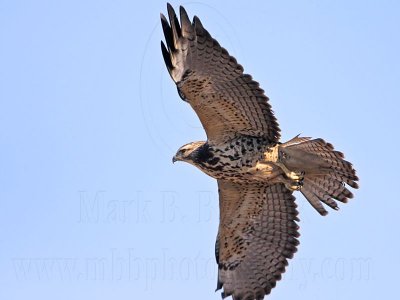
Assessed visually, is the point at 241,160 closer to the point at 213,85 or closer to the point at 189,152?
the point at 189,152

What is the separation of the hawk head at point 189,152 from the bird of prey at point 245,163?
14 mm

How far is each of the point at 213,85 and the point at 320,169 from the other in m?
2.12

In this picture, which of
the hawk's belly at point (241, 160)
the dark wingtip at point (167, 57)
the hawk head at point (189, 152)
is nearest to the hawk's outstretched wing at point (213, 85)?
the dark wingtip at point (167, 57)

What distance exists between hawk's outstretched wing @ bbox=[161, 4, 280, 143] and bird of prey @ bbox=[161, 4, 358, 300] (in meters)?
0.01

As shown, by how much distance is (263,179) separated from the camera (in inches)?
563

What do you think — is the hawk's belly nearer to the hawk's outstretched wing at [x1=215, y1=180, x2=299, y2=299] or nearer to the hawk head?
the hawk head

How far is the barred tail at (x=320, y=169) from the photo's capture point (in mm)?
14109

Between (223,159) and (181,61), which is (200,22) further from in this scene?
(223,159)

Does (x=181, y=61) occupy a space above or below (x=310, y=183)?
above

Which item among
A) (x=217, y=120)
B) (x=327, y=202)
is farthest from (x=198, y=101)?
(x=327, y=202)

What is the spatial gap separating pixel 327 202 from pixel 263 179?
1.06 metres

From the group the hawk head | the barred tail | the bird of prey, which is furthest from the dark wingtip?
the barred tail

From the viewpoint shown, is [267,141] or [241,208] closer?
[267,141]

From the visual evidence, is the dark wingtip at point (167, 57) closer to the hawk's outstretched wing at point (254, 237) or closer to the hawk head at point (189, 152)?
the hawk head at point (189, 152)
